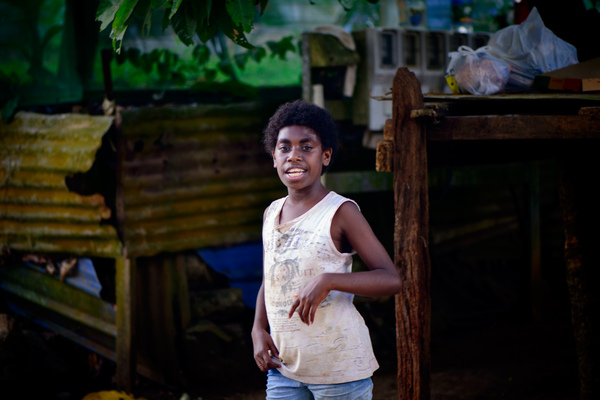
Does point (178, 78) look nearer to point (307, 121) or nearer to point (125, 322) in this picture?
point (125, 322)

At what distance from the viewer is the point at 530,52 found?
135 inches

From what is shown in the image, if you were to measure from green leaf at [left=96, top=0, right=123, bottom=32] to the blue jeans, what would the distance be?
152cm

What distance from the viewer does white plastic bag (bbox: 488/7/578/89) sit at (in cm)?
342

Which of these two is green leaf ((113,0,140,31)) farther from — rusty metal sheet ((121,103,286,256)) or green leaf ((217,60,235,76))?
green leaf ((217,60,235,76))

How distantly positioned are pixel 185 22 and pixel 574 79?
1863 mm

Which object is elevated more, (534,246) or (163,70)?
(163,70)

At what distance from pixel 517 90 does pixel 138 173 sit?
2.77 metres

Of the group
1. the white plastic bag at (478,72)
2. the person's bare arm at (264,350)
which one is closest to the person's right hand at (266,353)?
the person's bare arm at (264,350)

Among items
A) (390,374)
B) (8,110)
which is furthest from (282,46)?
(390,374)

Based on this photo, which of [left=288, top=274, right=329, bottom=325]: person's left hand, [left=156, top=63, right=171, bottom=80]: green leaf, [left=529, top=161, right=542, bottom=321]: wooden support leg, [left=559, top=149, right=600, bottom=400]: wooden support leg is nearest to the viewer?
[left=288, top=274, right=329, bottom=325]: person's left hand

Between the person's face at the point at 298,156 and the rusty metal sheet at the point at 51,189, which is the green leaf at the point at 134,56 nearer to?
the rusty metal sheet at the point at 51,189

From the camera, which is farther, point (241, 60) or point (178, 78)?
point (241, 60)

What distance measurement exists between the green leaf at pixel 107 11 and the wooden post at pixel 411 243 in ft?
4.12

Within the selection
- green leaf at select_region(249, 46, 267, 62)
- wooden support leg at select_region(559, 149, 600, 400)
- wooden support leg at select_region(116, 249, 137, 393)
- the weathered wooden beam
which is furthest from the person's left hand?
green leaf at select_region(249, 46, 267, 62)
